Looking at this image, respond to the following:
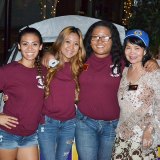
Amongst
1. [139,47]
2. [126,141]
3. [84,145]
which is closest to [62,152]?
[84,145]

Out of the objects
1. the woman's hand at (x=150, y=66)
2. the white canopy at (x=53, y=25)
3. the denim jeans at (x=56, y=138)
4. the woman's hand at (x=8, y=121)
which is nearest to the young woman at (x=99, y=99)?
the denim jeans at (x=56, y=138)

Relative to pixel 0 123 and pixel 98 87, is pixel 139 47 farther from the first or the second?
pixel 0 123

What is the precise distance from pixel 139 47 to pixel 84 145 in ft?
4.00

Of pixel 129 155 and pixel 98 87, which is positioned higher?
pixel 98 87

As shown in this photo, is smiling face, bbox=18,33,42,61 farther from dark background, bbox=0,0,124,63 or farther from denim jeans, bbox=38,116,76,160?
dark background, bbox=0,0,124,63

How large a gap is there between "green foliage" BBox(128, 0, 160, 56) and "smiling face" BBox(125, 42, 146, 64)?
2.63 metres

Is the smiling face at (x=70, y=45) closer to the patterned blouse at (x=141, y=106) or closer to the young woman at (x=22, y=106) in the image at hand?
the young woman at (x=22, y=106)

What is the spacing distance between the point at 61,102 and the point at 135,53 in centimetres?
95

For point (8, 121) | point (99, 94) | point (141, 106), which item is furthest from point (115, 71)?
point (8, 121)

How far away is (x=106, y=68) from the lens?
161 inches

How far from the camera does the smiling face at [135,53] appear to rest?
12.0 ft

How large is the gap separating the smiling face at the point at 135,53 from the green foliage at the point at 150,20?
263cm

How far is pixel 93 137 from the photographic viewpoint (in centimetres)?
402

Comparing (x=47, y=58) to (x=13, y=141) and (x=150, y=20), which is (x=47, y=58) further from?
(x=150, y=20)
